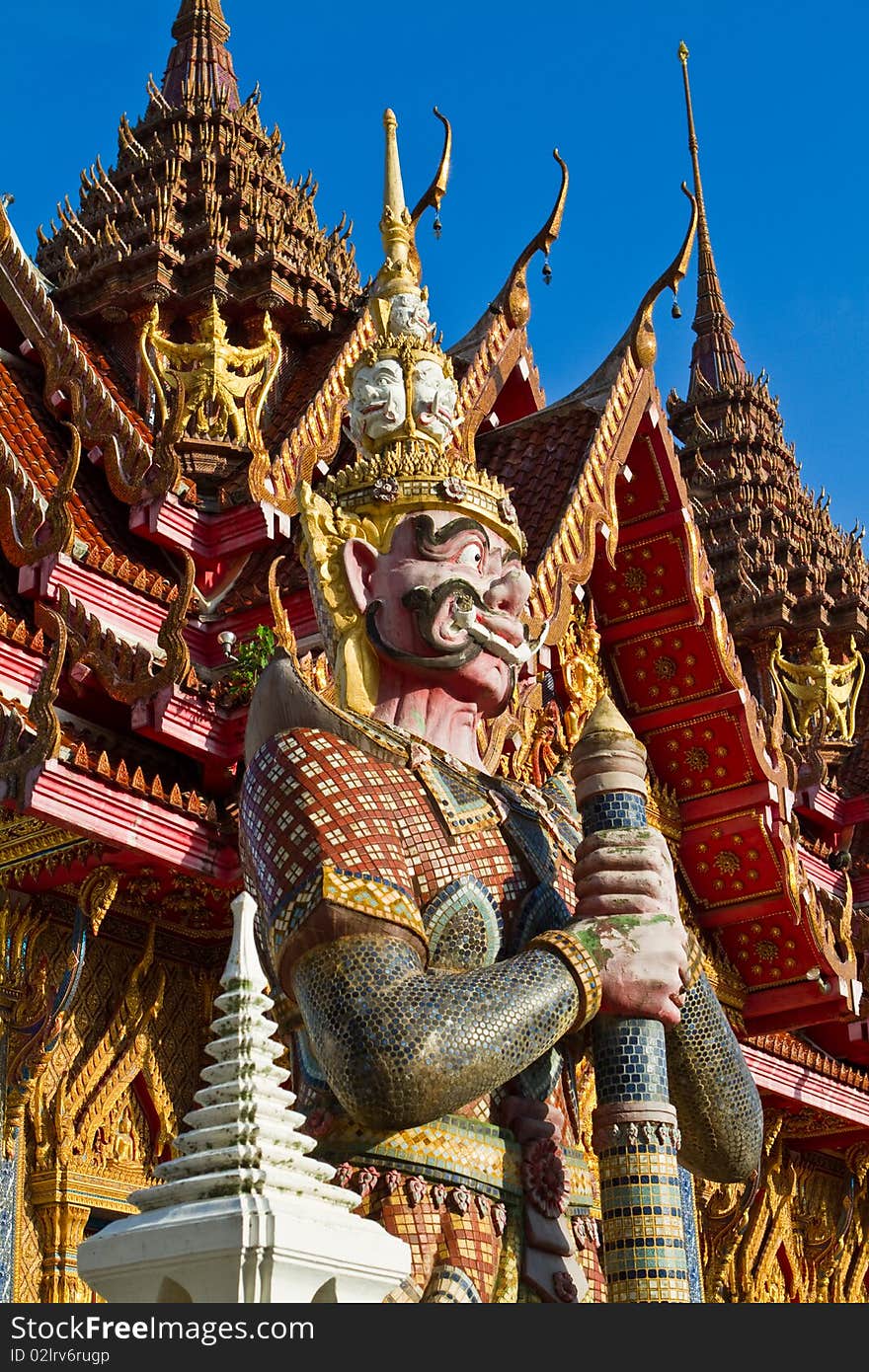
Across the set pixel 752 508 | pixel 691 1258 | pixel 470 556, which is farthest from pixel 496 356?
pixel 752 508

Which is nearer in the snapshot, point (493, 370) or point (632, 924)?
point (632, 924)

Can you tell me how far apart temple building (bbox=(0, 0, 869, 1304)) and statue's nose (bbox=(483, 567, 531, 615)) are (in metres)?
1.30

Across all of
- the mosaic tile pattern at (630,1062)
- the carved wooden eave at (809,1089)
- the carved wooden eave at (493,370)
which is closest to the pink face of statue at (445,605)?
the mosaic tile pattern at (630,1062)

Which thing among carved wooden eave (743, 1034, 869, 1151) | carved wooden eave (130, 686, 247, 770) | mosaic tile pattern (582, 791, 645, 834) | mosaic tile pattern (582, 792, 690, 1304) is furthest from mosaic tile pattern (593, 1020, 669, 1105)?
carved wooden eave (743, 1034, 869, 1151)

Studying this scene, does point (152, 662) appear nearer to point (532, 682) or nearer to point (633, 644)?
point (532, 682)

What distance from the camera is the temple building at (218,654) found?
6910 mm

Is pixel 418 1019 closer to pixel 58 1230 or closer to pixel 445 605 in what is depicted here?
pixel 445 605

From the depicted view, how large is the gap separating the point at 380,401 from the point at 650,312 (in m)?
3.66

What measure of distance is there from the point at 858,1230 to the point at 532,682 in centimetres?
619

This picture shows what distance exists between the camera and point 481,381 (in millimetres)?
8984

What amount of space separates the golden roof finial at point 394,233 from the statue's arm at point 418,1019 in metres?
2.02

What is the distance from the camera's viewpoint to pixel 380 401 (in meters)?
4.74

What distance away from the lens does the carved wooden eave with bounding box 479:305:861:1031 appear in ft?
28.7

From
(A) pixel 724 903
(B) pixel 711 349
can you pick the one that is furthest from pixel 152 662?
(B) pixel 711 349
